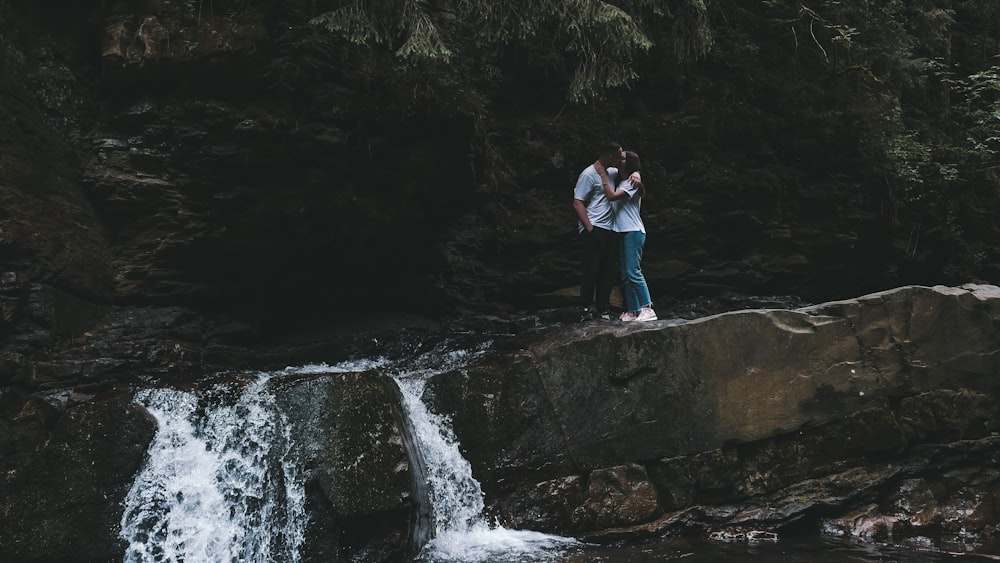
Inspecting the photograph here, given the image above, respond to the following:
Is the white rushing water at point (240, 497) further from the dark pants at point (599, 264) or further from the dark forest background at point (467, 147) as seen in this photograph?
the dark pants at point (599, 264)

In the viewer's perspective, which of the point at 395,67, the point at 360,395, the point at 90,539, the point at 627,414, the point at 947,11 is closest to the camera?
the point at 90,539

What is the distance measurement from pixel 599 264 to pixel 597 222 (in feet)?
1.72

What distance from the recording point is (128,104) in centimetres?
819

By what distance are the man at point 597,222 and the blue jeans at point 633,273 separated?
0.20m

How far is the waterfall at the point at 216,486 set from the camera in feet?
18.8

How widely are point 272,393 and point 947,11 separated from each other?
49.3 ft

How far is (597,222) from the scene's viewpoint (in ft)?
27.4

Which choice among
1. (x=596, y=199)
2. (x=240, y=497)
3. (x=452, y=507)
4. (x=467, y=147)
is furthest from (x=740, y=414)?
(x=467, y=147)

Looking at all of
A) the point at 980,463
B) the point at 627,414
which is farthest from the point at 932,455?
the point at 627,414

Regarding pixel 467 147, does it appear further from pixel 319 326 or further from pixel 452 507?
pixel 452 507

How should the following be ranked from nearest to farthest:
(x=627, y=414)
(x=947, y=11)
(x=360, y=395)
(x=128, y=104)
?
(x=360, y=395) → (x=627, y=414) → (x=128, y=104) → (x=947, y=11)

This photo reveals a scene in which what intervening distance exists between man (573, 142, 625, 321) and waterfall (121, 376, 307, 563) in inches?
154

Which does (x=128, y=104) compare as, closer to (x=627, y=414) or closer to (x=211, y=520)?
(x=211, y=520)

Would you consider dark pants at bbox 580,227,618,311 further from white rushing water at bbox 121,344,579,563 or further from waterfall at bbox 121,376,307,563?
waterfall at bbox 121,376,307,563
